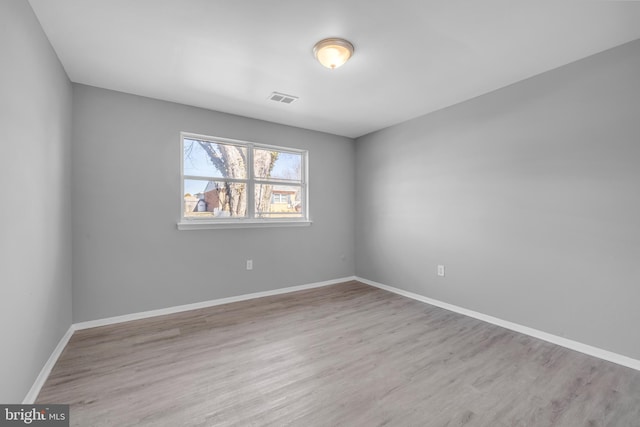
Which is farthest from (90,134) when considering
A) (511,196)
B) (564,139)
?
(564,139)

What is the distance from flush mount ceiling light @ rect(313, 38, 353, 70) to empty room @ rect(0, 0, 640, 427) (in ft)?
0.05

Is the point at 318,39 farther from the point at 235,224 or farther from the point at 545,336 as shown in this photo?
the point at 545,336

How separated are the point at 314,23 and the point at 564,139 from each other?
7.86 feet

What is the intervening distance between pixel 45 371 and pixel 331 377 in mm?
2044

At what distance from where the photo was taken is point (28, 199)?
1.69 metres

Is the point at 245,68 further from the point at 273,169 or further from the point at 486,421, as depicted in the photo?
the point at 486,421

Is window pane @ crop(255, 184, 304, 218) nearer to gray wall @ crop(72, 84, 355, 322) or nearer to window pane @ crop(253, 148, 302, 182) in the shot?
window pane @ crop(253, 148, 302, 182)

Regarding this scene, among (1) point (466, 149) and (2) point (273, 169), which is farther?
(2) point (273, 169)

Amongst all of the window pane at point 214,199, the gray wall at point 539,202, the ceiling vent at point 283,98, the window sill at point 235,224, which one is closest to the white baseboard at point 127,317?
the window sill at point 235,224

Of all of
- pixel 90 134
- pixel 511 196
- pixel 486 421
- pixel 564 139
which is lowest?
pixel 486 421

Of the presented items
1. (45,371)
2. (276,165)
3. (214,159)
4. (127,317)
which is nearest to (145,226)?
(127,317)

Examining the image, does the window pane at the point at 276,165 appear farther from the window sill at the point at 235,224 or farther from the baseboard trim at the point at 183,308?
the baseboard trim at the point at 183,308

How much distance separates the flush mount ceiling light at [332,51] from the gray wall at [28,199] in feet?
5.86

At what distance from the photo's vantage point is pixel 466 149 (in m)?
3.14
